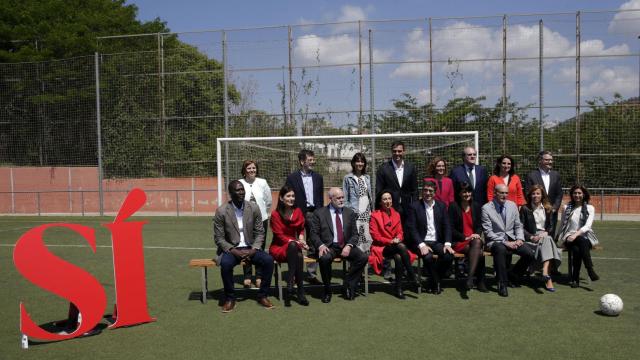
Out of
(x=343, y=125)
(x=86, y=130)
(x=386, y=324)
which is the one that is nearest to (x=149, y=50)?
(x=86, y=130)

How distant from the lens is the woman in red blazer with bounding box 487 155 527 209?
24.8 feet

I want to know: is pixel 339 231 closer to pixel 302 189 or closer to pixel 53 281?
pixel 302 189

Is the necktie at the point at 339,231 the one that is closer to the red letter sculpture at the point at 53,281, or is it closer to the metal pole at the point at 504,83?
the red letter sculpture at the point at 53,281

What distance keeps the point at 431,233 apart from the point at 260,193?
231cm

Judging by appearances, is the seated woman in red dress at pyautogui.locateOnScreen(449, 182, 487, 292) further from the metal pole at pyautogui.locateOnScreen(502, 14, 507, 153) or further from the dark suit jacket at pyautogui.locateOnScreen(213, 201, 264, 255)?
the metal pole at pyautogui.locateOnScreen(502, 14, 507, 153)

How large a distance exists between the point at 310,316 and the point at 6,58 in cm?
2452

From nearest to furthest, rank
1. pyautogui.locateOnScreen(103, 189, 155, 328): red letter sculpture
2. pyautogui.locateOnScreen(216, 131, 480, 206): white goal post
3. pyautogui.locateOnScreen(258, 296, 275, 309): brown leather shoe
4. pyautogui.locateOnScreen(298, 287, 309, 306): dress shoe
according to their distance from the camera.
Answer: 1. pyautogui.locateOnScreen(103, 189, 155, 328): red letter sculpture
2. pyautogui.locateOnScreen(258, 296, 275, 309): brown leather shoe
3. pyautogui.locateOnScreen(298, 287, 309, 306): dress shoe
4. pyautogui.locateOnScreen(216, 131, 480, 206): white goal post

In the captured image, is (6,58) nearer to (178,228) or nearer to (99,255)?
(178,228)

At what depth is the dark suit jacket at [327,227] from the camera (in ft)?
22.2

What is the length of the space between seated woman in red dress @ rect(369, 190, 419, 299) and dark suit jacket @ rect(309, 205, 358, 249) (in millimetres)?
273

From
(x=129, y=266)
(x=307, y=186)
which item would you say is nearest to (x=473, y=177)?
(x=307, y=186)

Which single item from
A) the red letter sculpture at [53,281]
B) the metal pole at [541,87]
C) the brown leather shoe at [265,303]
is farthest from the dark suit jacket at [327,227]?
the metal pole at [541,87]

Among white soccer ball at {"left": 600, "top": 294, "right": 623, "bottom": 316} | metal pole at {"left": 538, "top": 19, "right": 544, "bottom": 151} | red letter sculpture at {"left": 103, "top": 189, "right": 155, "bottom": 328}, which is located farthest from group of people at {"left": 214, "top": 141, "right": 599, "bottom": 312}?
metal pole at {"left": 538, "top": 19, "right": 544, "bottom": 151}

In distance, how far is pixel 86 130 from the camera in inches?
811
